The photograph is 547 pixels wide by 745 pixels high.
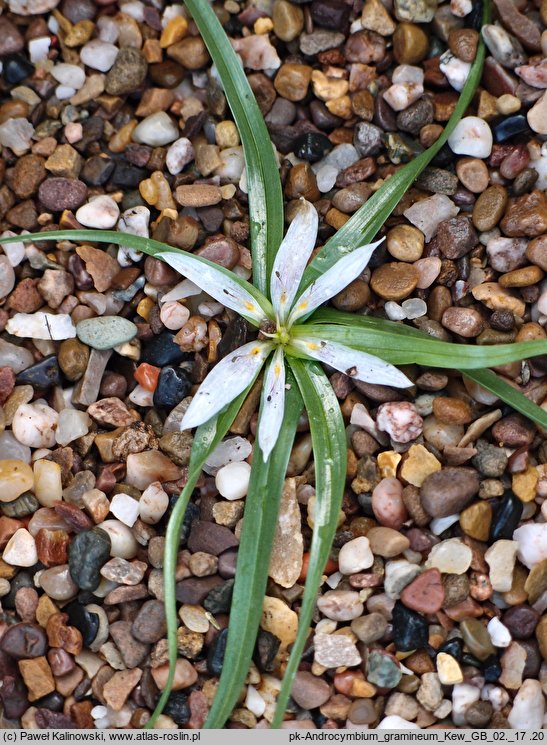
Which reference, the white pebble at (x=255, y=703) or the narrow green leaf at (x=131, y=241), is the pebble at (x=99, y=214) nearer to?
the narrow green leaf at (x=131, y=241)

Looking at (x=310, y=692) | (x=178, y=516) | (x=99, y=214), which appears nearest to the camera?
(x=178, y=516)

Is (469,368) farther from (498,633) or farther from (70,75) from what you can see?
(70,75)

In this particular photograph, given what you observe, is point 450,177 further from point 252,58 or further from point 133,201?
point 133,201

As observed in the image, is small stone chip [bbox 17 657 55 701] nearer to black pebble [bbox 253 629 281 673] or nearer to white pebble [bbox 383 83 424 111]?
black pebble [bbox 253 629 281 673]

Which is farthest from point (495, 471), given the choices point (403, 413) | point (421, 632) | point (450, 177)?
point (450, 177)

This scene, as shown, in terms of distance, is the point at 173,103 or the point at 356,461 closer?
the point at 356,461

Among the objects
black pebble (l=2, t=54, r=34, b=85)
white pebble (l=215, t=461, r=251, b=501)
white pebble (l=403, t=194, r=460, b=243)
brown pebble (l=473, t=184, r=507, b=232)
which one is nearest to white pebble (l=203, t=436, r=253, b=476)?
white pebble (l=215, t=461, r=251, b=501)

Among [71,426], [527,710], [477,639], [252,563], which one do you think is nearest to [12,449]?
[71,426]
